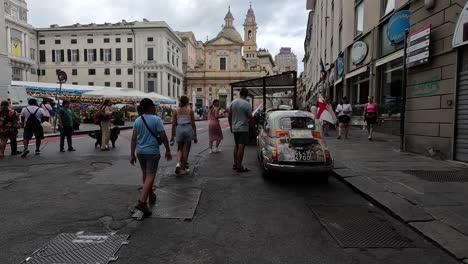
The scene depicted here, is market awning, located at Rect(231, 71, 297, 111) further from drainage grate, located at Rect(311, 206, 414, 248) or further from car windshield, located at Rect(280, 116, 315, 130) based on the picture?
drainage grate, located at Rect(311, 206, 414, 248)

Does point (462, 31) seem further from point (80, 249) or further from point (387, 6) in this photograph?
point (80, 249)

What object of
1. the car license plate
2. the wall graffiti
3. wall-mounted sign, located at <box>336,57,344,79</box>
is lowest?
the car license plate

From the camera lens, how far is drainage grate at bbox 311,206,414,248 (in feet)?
13.5

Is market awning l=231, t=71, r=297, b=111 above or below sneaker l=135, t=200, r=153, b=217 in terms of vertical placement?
above

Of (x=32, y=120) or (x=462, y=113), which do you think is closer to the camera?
(x=462, y=113)

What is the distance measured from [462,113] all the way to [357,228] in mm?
5499

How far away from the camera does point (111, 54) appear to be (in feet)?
250

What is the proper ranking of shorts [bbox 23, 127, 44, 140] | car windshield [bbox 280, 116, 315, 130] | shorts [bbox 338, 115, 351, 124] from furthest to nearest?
1. shorts [bbox 338, 115, 351, 124]
2. shorts [bbox 23, 127, 44, 140]
3. car windshield [bbox 280, 116, 315, 130]

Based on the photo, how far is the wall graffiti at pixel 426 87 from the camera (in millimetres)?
9227

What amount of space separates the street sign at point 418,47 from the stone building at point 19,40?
66.8 metres

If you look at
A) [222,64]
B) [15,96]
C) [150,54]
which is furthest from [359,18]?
[222,64]

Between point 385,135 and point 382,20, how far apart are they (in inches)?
190

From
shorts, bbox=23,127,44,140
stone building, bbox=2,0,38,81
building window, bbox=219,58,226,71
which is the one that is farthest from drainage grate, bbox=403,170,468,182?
building window, bbox=219,58,226,71

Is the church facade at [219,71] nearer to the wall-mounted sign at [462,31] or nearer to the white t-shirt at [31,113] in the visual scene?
the white t-shirt at [31,113]
